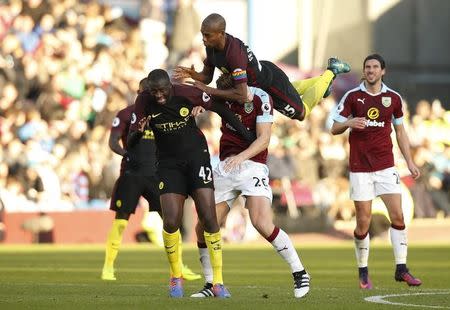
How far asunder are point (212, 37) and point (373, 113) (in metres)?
3.10

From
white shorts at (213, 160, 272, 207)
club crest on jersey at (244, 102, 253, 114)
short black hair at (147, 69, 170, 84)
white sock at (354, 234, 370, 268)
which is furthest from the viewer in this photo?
white sock at (354, 234, 370, 268)

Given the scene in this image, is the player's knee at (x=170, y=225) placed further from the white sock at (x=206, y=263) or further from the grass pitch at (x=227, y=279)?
the grass pitch at (x=227, y=279)

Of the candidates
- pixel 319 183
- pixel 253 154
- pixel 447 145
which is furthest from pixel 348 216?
pixel 253 154

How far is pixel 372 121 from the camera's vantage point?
15953mm

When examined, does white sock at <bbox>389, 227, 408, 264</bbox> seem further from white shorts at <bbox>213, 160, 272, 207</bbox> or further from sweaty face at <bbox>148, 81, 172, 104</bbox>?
sweaty face at <bbox>148, 81, 172, 104</bbox>

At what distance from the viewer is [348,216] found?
30.9 meters

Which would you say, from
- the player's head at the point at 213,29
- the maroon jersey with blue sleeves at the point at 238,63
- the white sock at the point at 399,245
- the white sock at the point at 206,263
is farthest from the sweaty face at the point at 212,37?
the white sock at the point at 399,245

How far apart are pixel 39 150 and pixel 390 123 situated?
42.5ft

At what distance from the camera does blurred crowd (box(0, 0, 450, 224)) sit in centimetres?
2786

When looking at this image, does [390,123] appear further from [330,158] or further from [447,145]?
[447,145]

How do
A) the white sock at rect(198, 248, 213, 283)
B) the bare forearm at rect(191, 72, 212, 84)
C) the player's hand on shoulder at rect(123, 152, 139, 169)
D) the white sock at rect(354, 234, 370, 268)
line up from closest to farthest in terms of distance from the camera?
the white sock at rect(198, 248, 213, 283) < the bare forearm at rect(191, 72, 212, 84) < the white sock at rect(354, 234, 370, 268) < the player's hand on shoulder at rect(123, 152, 139, 169)

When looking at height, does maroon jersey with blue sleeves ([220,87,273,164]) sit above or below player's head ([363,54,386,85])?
below

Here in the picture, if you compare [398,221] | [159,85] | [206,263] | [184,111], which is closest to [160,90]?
[159,85]

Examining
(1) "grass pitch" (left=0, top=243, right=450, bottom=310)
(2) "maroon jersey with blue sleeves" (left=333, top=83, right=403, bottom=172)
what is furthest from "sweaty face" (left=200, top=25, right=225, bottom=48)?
(2) "maroon jersey with blue sleeves" (left=333, top=83, right=403, bottom=172)
